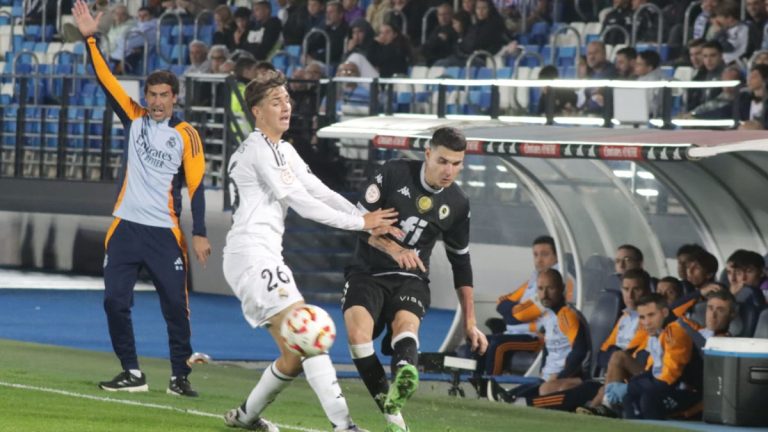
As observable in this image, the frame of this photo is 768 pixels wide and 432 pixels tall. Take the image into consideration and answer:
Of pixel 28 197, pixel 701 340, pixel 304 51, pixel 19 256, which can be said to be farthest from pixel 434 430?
pixel 19 256

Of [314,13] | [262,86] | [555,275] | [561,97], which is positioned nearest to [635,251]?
[555,275]

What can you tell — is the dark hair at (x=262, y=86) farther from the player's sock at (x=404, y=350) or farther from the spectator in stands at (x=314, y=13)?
the spectator in stands at (x=314, y=13)

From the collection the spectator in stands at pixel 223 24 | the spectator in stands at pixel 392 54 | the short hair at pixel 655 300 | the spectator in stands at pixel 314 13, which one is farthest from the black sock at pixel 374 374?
the spectator in stands at pixel 223 24

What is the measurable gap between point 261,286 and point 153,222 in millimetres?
2820

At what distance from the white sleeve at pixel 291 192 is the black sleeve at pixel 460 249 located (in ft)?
2.69

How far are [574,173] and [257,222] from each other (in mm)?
6337

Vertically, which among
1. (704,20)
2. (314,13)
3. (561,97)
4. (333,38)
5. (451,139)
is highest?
(314,13)

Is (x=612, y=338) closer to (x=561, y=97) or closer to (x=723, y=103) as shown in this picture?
(x=723, y=103)

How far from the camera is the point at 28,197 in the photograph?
2692 cm

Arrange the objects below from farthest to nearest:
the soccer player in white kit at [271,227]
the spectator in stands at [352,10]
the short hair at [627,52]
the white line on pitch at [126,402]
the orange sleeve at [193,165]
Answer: the spectator in stands at [352,10] → the short hair at [627,52] → the orange sleeve at [193,165] → the white line on pitch at [126,402] → the soccer player in white kit at [271,227]

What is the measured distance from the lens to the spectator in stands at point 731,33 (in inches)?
758

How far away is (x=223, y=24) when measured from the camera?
27219 mm

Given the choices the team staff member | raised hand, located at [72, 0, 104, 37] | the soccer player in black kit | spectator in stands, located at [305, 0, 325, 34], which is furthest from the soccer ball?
spectator in stands, located at [305, 0, 325, 34]

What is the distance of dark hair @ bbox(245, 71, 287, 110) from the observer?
874 centimetres
